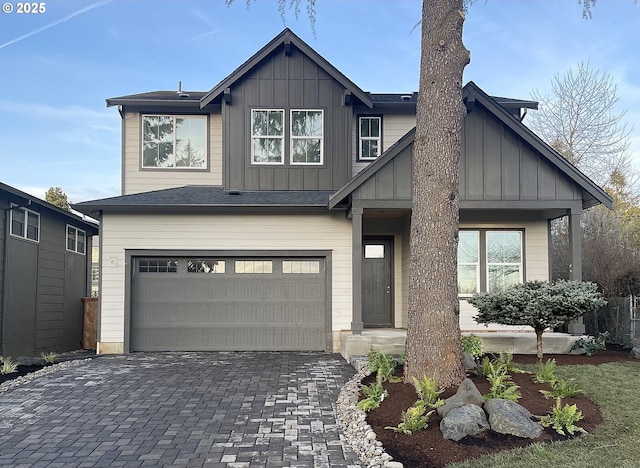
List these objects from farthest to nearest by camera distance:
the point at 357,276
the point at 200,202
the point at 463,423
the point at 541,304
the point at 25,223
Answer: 1. the point at 25,223
2. the point at 200,202
3. the point at 357,276
4. the point at 541,304
5. the point at 463,423

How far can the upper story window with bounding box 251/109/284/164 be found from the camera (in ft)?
41.7

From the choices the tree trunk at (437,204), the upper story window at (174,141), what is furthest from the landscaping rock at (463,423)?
the upper story window at (174,141)

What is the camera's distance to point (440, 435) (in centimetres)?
518

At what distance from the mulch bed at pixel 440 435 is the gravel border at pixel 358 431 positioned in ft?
0.30

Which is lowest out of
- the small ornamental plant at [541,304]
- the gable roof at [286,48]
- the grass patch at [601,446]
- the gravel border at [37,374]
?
the gravel border at [37,374]

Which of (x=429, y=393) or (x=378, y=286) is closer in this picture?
(x=429, y=393)

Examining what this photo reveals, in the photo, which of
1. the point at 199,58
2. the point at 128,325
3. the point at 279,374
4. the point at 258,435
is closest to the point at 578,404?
the point at 258,435

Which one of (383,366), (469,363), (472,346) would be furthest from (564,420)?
(472,346)

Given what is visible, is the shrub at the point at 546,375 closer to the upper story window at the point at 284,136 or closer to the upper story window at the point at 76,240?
Result: the upper story window at the point at 284,136

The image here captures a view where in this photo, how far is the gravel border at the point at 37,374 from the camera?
8.12 m

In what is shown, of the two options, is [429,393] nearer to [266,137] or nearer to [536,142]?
[536,142]

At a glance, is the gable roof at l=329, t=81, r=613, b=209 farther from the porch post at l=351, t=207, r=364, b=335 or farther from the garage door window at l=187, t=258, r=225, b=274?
the garage door window at l=187, t=258, r=225, b=274

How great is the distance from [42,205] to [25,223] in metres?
0.59

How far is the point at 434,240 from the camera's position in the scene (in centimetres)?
675
